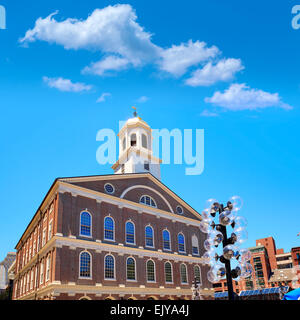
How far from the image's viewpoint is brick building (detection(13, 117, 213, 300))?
28.1 m

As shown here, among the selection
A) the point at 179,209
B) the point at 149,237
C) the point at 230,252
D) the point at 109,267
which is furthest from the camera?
the point at 179,209

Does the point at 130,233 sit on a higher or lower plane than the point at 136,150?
lower

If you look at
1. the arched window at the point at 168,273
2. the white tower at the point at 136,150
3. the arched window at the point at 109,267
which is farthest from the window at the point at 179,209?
the arched window at the point at 109,267

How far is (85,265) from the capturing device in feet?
94.0

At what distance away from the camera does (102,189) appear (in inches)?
1299

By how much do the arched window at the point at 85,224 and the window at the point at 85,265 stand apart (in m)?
1.83

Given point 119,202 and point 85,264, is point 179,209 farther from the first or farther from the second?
point 85,264

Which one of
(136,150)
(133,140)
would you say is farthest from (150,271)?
(133,140)

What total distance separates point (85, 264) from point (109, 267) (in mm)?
2686

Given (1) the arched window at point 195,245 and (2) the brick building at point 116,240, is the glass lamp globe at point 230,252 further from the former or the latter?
(1) the arched window at point 195,245
